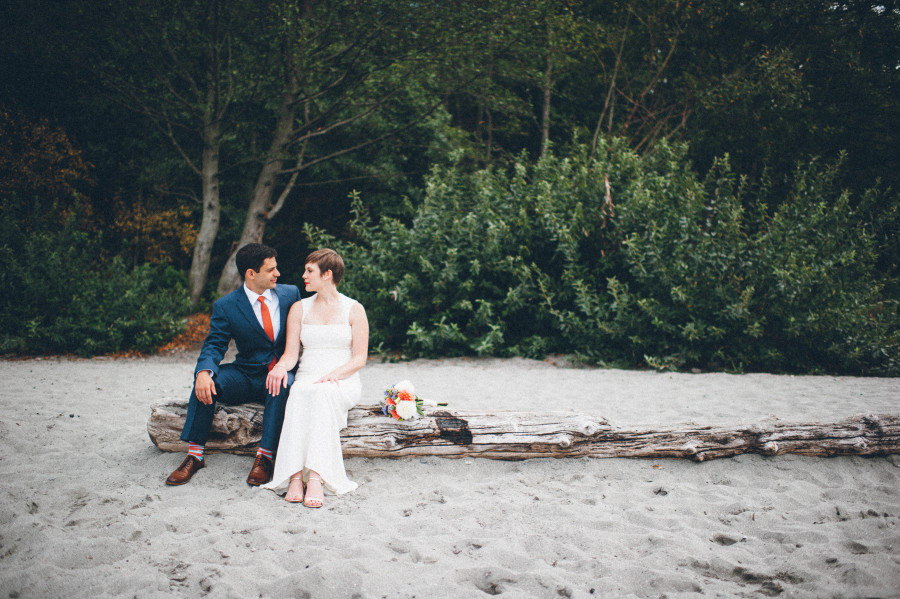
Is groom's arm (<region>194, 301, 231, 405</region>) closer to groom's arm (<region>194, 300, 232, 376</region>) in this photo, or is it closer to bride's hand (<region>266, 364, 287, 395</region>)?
groom's arm (<region>194, 300, 232, 376</region>)

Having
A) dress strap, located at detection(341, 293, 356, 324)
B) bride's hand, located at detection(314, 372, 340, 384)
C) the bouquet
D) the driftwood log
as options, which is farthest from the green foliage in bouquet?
bride's hand, located at detection(314, 372, 340, 384)

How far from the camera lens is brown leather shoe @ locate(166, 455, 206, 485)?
11.6 feet

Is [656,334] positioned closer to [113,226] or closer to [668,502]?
[668,502]

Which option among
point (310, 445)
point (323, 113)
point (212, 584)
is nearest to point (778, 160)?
point (323, 113)

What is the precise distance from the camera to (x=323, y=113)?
13.0 m

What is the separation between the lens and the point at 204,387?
3.51 m

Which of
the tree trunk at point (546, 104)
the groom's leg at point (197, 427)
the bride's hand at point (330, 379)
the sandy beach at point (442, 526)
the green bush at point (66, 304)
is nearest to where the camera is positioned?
the sandy beach at point (442, 526)

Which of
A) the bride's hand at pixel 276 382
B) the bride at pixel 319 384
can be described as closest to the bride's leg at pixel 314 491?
the bride at pixel 319 384

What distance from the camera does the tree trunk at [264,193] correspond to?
12.8 m

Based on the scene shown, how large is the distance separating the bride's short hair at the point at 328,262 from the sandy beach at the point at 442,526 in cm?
140

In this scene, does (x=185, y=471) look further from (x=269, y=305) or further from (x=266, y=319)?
(x=269, y=305)

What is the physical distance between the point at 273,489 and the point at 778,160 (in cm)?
1649

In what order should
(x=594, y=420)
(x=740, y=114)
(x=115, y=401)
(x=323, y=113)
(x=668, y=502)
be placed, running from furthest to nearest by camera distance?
(x=740, y=114)
(x=323, y=113)
(x=115, y=401)
(x=594, y=420)
(x=668, y=502)

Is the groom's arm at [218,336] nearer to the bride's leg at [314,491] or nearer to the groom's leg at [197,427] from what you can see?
the groom's leg at [197,427]
